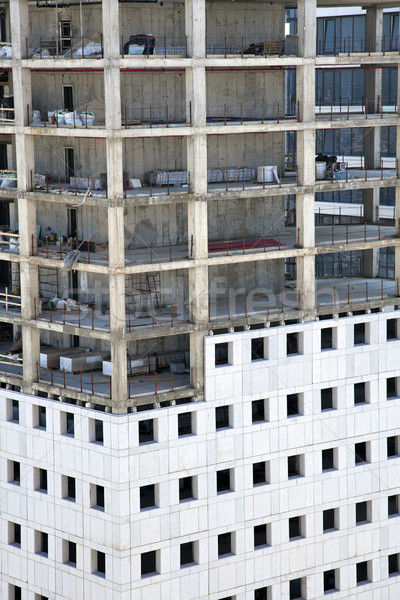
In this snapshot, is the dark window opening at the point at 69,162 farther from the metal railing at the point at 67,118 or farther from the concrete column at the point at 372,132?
the concrete column at the point at 372,132

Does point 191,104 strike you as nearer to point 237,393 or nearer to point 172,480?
point 237,393

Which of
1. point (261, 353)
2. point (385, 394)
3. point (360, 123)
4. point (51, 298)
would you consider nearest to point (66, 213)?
point (51, 298)

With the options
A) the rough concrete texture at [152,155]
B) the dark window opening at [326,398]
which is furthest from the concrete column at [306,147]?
the rough concrete texture at [152,155]

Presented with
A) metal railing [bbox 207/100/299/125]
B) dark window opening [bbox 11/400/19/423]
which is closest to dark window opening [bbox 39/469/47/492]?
dark window opening [bbox 11/400/19/423]

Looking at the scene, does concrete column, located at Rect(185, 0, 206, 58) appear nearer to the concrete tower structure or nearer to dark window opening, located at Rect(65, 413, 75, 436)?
the concrete tower structure

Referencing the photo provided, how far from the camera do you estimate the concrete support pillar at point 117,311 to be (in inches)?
2002

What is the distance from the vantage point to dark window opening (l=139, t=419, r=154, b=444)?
56094mm

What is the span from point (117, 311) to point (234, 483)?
37.8 feet

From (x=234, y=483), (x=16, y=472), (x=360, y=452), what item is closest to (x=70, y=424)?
(x=16, y=472)

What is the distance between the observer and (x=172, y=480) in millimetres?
53500

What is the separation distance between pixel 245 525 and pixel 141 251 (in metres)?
15.8

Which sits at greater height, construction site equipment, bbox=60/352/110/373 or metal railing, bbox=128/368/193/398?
construction site equipment, bbox=60/352/110/373

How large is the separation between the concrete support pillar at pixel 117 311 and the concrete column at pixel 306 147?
432 inches

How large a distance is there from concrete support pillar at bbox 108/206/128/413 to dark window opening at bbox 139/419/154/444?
4102mm
